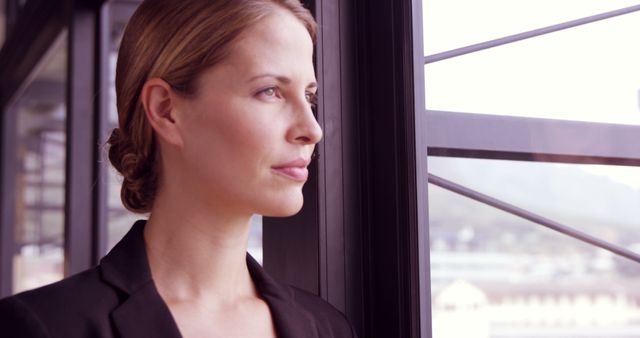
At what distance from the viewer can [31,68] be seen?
12.4 feet

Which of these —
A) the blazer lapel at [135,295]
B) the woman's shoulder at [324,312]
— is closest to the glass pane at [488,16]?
the woman's shoulder at [324,312]

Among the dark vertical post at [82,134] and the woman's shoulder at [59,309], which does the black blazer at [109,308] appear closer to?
the woman's shoulder at [59,309]

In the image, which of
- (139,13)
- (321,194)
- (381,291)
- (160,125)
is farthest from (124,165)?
(381,291)

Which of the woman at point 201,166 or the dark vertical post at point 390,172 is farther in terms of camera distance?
the dark vertical post at point 390,172

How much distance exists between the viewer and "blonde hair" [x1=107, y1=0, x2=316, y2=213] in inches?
41.4

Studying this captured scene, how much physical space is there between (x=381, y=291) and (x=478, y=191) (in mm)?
228

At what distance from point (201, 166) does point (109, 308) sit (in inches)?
8.3

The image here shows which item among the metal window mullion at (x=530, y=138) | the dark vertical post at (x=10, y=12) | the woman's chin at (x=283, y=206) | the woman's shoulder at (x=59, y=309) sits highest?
the dark vertical post at (x=10, y=12)

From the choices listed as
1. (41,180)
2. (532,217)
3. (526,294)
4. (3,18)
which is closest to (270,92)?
(532,217)

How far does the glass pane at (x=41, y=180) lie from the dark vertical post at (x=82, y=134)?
2646mm

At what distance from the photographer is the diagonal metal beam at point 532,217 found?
108 cm

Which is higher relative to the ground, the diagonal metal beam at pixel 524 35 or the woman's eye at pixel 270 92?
the diagonal metal beam at pixel 524 35

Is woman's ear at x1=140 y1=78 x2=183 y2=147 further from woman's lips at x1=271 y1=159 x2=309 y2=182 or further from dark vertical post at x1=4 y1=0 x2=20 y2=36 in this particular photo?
dark vertical post at x1=4 y1=0 x2=20 y2=36

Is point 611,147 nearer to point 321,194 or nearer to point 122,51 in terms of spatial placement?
point 321,194
